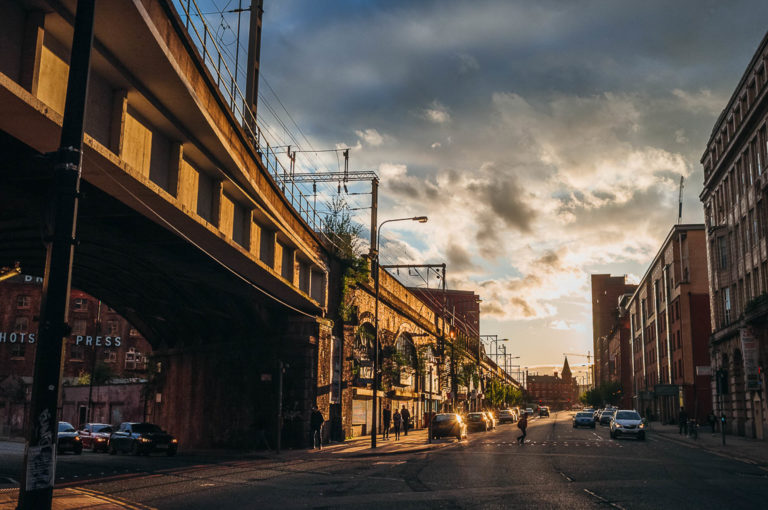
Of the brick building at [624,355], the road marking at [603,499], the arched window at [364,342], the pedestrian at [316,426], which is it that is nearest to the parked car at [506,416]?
the arched window at [364,342]

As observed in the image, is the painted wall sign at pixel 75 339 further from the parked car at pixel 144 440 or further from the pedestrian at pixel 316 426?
the pedestrian at pixel 316 426

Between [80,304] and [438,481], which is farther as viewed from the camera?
[80,304]

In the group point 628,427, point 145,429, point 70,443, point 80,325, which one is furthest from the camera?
point 80,325

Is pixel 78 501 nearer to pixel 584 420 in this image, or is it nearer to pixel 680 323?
pixel 584 420

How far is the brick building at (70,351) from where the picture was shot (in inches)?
2537

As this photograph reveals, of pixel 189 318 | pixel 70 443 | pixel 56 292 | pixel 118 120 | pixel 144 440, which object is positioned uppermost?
pixel 118 120

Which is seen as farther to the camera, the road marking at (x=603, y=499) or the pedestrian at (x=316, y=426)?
the pedestrian at (x=316, y=426)

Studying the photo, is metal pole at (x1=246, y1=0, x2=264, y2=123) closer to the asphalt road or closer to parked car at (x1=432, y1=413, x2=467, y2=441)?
the asphalt road

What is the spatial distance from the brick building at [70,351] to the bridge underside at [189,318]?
21.3 m

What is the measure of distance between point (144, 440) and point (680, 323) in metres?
57.3

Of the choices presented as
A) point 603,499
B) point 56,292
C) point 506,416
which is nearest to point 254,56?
point 56,292

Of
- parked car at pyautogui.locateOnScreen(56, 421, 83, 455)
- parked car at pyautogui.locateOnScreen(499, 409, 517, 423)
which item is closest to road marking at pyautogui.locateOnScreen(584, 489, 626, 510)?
parked car at pyautogui.locateOnScreen(56, 421, 83, 455)

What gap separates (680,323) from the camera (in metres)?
70.0

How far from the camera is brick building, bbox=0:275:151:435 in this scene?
64438 millimetres
